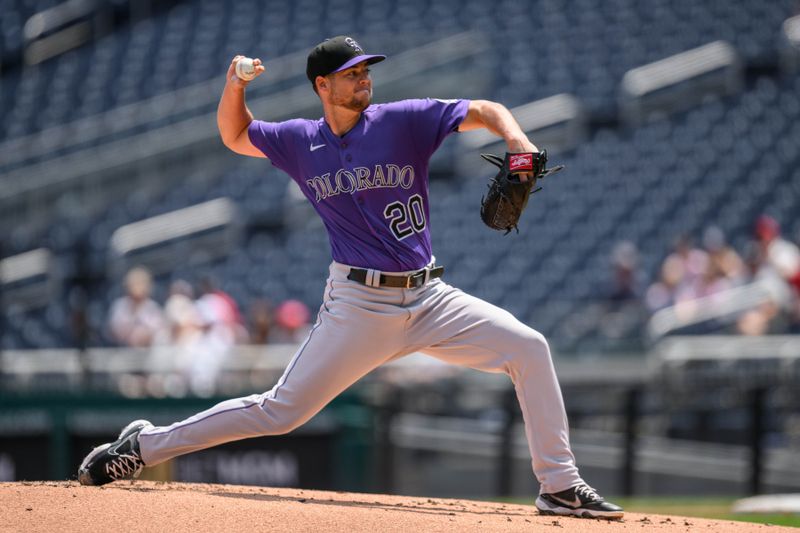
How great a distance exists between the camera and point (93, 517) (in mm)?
4004

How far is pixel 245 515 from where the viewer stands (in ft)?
13.4

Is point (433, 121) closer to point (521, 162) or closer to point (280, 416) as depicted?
point (521, 162)

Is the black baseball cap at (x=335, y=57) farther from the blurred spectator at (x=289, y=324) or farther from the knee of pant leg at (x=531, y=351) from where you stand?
the blurred spectator at (x=289, y=324)

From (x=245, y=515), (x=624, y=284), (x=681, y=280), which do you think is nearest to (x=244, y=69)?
(x=245, y=515)

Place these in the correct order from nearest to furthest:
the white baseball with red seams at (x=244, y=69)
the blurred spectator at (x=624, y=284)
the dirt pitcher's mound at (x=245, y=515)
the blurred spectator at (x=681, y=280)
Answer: the dirt pitcher's mound at (x=245, y=515), the white baseball with red seams at (x=244, y=69), the blurred spectator at (x=681, y=280), the blurred spectator at (x=624, y=284)

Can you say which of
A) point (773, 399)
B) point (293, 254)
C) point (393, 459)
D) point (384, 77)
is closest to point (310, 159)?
point (393, 459)

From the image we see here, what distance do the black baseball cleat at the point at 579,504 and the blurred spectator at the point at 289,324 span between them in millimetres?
6088

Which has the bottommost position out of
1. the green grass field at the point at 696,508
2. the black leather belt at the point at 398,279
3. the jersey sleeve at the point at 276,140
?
the green grass field at the point at 696,508

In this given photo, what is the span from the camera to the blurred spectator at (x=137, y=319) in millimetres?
10352

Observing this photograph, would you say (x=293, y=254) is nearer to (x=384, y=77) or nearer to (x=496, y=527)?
(x=384, y=77)

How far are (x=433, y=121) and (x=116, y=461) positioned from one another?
5.60ft

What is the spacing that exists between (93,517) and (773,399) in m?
6.65

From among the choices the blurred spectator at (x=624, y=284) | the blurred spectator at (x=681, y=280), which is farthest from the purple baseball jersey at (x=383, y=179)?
the blurred spectator at (x=624, y=284)

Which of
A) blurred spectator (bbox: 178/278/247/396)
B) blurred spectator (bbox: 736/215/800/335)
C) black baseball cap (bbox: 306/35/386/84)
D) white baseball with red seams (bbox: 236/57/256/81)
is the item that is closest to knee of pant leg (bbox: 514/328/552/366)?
black baseball cap (bbox: 306/35/386/84)
